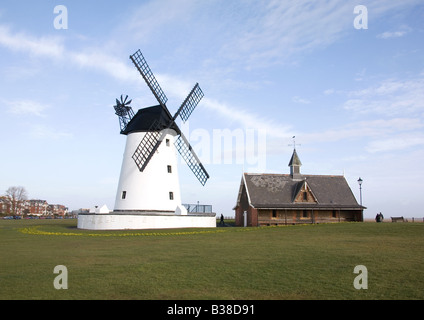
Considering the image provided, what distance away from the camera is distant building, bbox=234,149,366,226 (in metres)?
43.2

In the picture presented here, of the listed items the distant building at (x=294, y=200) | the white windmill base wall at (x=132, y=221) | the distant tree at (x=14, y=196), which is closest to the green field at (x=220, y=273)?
the white windmill base wall at (x=132, y=221)

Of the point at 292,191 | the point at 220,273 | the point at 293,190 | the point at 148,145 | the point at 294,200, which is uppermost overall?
the point at 148,145

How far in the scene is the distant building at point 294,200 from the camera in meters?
43.2

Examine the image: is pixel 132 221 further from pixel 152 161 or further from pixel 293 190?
pixel 293 190

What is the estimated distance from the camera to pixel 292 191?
45.1 meters

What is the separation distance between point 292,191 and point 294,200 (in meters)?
1.68

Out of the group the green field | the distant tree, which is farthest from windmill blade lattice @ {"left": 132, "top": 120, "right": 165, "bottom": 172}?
the distant tree

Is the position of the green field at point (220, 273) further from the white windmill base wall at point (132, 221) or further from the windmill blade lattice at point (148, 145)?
the windmill blade lattice at point (148, 145)

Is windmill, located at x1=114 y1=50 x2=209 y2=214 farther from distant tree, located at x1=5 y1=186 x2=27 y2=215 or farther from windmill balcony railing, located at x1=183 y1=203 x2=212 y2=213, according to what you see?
distant tree, located at x1=5 y1=186 x2=27 y2=215

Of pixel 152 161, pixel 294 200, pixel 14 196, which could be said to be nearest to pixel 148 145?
pixel 152 161
